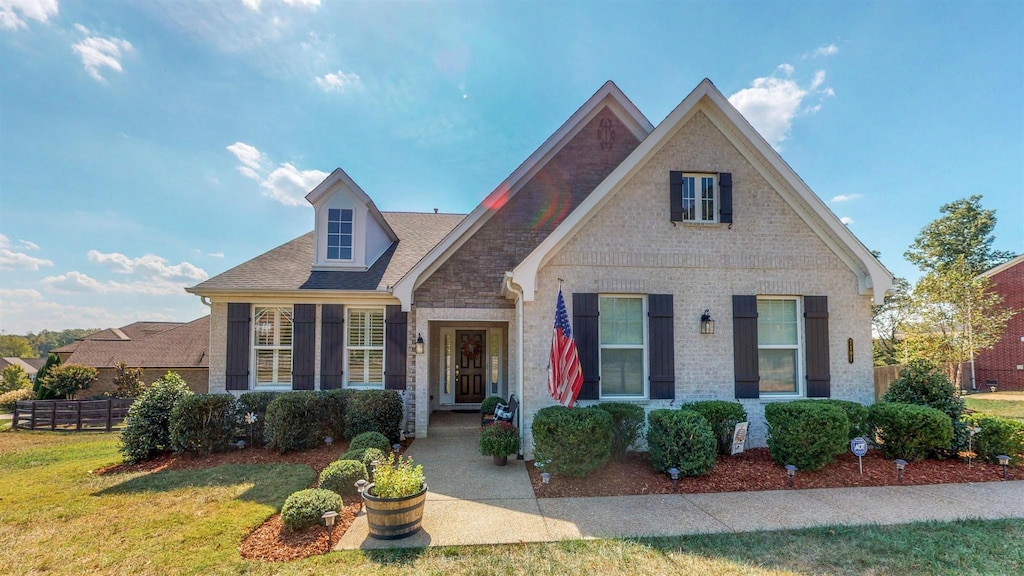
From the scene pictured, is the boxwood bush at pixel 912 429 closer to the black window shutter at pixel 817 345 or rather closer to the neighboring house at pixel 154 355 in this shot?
the black window shutter at pixel 817 345

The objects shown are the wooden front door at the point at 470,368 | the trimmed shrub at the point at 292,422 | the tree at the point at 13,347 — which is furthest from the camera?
the tree at the point at 13,347

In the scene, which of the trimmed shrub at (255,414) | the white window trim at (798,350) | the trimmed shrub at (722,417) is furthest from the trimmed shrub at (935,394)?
the trimmed shrub at (255,414)

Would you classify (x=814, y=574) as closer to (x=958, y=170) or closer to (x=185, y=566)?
(x=185, y=566)

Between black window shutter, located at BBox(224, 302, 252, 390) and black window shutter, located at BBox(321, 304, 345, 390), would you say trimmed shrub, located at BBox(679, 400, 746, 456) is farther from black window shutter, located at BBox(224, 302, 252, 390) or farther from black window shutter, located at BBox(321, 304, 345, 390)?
black window shutter, located at BBox(224, 302, 252, 390)

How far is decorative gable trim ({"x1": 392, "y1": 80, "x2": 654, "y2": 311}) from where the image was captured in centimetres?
927

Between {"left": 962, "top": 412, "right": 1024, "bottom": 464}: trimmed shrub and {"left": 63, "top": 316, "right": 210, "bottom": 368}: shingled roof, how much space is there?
77.1 ft

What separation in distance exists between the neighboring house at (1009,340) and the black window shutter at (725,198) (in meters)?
27.1

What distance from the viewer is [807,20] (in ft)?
32.6

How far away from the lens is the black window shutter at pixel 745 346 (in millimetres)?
7766

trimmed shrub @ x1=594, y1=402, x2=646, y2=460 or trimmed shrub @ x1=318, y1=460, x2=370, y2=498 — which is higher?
trimmed shrub @ x1=594, y1=402, x2=646, y2=460

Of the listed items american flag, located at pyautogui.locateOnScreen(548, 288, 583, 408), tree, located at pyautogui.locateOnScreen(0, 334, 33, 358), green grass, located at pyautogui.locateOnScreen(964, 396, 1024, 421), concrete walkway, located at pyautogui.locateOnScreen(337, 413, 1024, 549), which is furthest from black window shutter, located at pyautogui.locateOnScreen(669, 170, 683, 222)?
tree, located at pyautogui.locateOnScreen(0, 334, 33, 358)

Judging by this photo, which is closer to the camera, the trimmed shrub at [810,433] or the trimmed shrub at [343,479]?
the trimmed shrub at [343,479]

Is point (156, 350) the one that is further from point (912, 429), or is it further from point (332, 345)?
point (912, 429)

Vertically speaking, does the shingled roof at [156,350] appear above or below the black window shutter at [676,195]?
below
